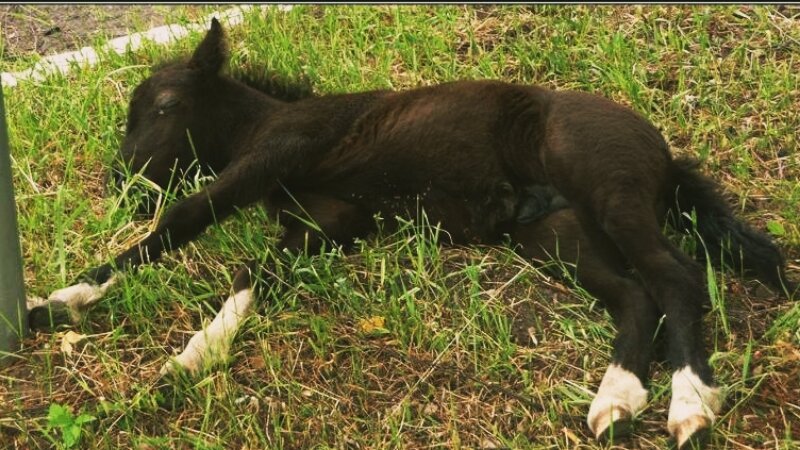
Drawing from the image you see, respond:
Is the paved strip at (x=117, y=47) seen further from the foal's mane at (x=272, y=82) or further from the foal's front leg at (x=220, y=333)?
the foal's front leg at (x=220, y=333)

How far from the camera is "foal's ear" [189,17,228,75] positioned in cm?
598

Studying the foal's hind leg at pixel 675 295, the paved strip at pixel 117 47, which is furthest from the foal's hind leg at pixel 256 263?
the paved strip at pixel 117 47

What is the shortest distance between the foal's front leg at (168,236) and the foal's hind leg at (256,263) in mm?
265

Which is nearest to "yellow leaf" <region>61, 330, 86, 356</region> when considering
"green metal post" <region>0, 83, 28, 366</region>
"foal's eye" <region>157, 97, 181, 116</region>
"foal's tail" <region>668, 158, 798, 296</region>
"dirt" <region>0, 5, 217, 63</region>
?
"green metal post" <region>0, 83, 28, 366</region>

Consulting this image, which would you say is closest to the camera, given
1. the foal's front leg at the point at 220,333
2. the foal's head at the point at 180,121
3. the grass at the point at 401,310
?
the grass at the point at 401,310

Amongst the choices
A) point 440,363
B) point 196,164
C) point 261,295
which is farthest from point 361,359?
point 196,164

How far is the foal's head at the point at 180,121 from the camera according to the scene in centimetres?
574

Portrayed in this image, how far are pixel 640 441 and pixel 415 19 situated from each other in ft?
12.9

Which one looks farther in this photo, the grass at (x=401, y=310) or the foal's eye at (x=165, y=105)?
the foal's eye at (x=165, y=105)

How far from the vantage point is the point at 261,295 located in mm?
4816

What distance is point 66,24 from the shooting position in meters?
8.05

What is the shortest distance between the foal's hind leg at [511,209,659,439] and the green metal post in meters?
2.30

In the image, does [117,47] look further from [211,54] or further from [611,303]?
[611,303]

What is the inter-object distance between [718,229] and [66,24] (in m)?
5.25
